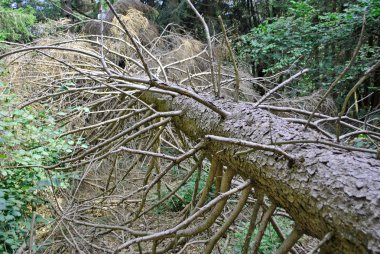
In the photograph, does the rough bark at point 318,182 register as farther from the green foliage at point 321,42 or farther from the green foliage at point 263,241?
the green foliage at point 321,42

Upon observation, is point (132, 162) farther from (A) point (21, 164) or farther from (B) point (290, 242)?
(B) point (290, 242)

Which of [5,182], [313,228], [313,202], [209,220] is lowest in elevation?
[5,182]

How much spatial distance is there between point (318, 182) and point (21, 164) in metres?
2.59

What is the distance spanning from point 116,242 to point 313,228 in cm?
267

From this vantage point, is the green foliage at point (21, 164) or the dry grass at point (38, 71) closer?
the green foliage at point (21, 164)

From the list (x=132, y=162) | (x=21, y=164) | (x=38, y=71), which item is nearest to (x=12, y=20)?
(x=38, y=71)

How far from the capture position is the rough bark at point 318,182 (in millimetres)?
1051

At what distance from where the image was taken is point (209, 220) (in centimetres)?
179

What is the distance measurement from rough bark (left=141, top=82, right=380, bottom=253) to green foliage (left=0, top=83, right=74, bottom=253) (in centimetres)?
174

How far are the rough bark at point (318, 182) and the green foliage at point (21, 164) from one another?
5.71 feet

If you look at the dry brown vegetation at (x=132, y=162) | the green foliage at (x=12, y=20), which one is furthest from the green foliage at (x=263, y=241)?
the green foliage at (x=12, y=20)

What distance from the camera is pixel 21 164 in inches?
114

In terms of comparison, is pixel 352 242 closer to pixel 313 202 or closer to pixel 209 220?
pixel 313 202

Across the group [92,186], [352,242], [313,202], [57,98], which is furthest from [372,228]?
[57,98]
